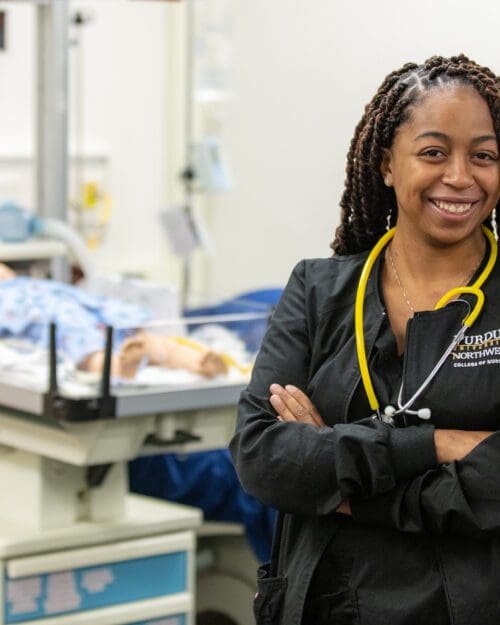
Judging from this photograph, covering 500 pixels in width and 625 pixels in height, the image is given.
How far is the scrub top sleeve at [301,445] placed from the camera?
154 centimetres

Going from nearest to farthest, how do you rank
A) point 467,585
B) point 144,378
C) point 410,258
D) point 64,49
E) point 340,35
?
1. point 467,585
2. point 410,258
3. point 340,35
4. point 144,378
5. point 64,49

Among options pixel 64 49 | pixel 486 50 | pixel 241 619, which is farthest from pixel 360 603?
pixel 64 49

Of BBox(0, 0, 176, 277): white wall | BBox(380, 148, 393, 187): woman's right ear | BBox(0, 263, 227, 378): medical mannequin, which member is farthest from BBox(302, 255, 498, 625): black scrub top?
BBox(0, 0, 176, 277): white wall

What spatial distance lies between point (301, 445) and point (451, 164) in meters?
0.39

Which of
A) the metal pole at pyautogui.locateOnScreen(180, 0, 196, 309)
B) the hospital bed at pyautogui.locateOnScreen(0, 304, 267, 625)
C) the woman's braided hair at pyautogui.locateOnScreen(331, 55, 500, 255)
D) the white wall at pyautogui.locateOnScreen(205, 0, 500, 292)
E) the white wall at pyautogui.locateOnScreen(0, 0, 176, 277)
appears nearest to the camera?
the woman's braided hair at pyautogui.locateOnScreen(331, 55, 500, 255)

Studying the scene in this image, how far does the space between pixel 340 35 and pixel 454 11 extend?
49 cm

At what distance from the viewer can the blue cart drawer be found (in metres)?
2.83

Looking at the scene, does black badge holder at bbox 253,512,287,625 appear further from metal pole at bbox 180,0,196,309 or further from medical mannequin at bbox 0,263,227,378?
metal pole at bbox 180,0,196,309

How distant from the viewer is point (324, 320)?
5.48ft

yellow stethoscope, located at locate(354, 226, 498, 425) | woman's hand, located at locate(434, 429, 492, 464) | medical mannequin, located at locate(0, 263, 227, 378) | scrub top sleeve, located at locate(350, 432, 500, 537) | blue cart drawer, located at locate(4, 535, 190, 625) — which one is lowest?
blue cart drawer, located at locate(4, 535, 190, 625)

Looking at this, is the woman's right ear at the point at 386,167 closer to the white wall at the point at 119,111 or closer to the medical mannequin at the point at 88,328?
the medical mannequin at the point at 88,328

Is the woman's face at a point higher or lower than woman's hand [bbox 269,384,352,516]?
higher

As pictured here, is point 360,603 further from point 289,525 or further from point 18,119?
point 18,119

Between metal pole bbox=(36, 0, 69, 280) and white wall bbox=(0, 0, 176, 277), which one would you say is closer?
metal pole bbox=(36, 0, 69, 280)
